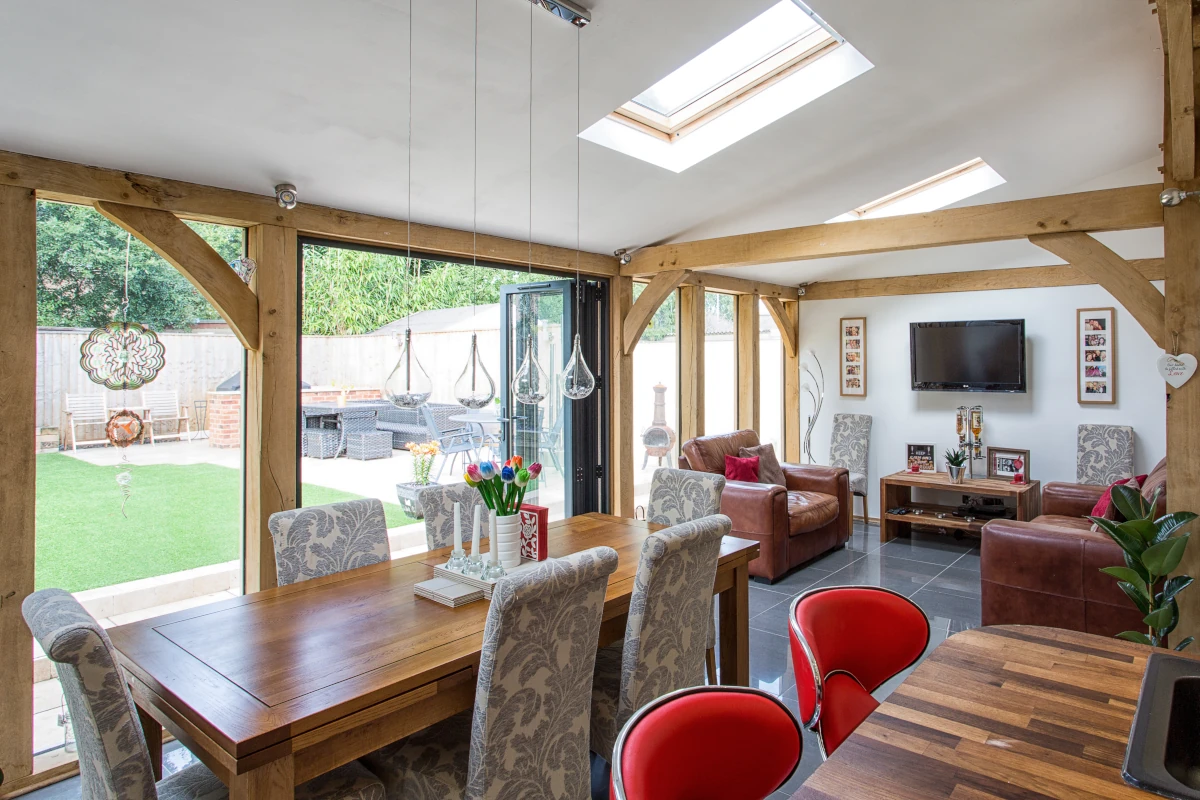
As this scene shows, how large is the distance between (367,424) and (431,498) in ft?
4.72

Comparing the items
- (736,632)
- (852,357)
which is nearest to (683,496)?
(736,632)

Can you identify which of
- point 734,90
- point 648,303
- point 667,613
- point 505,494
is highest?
point 734,90

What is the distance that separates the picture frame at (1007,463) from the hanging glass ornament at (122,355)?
6.21 meters

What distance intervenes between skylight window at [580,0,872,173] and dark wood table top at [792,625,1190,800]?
259cm

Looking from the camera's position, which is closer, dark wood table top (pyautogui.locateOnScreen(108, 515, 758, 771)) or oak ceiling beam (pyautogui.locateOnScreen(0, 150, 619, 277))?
dark wood table top (pyautogui.locateOnScreen(108, 515, 758, 771))

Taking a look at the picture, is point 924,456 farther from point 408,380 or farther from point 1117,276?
point 408,380

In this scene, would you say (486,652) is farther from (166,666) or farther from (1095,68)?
(1095,68)

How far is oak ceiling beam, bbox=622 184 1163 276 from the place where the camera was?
11.4 feet

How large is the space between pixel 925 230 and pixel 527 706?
3.53m

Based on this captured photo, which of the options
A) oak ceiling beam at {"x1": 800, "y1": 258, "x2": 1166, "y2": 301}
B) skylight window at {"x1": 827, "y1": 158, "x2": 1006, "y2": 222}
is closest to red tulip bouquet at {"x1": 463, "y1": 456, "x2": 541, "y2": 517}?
skylight window at {"x1": 827, "y1": 158, "x2": 1006, "y2": 222}

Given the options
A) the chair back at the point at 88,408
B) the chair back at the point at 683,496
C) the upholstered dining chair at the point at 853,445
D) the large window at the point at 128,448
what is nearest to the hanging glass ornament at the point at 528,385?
the chair back at the point at 683,496

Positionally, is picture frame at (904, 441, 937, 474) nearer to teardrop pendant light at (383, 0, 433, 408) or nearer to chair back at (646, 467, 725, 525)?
Answer: chair back at (646, 467, 725, 525)

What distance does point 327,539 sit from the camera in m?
2.67

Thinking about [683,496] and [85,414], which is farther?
[683,496]
